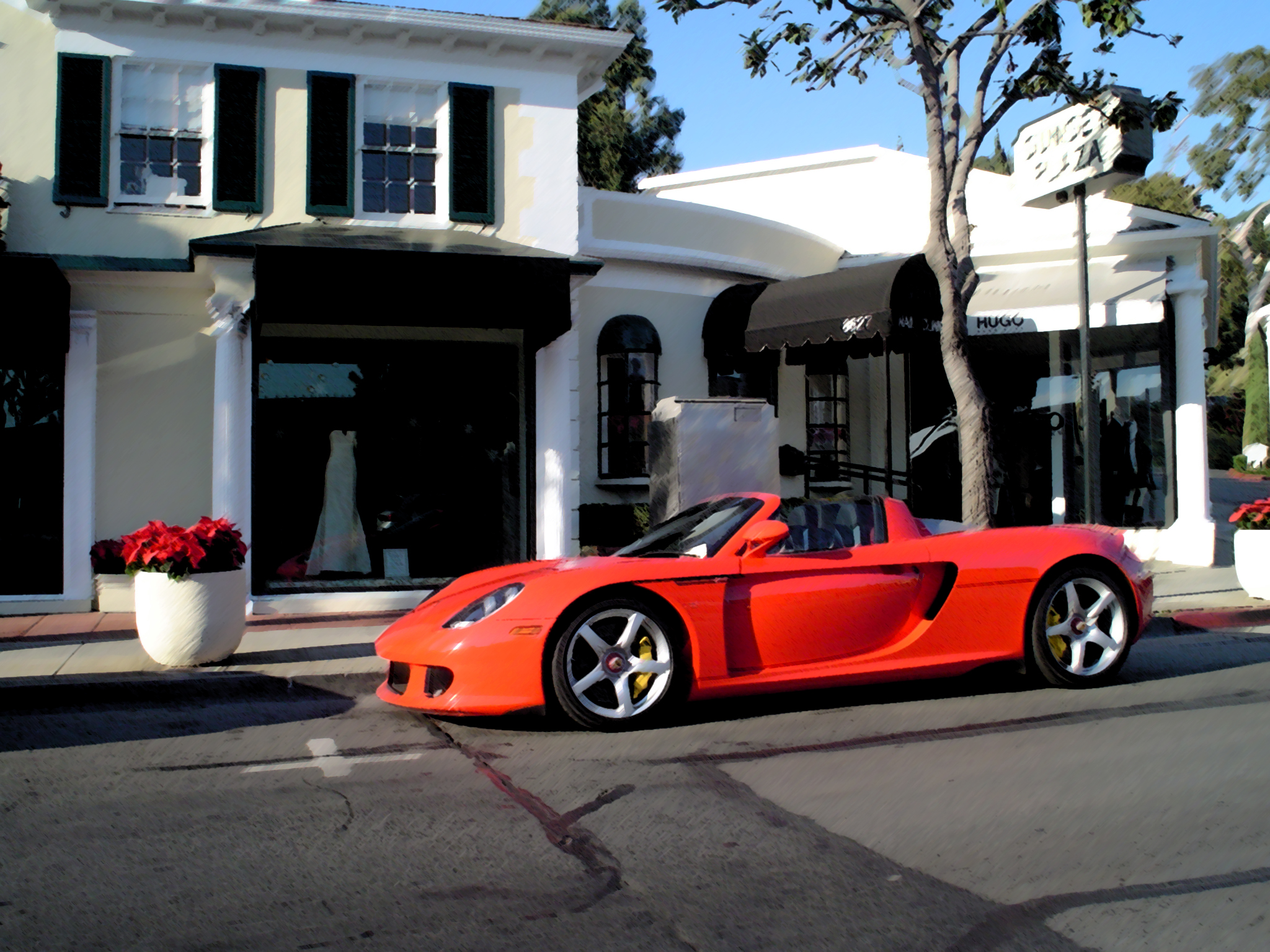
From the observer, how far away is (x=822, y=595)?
585 cm

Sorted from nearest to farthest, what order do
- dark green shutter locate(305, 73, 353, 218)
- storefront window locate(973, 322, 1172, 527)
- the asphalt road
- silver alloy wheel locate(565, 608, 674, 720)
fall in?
the asphalt road < silver alloy wheel locate(565, 608, 674, 720) < dark green shutter locate(305, 73, 353, 218) < storefront window locate(973, 322, 1172, 527)

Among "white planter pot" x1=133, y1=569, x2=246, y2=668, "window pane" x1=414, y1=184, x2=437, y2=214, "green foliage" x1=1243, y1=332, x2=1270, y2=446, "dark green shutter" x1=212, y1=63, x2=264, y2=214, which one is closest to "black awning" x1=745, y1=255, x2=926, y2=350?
"window pane" x1=414, y1=184, x2=437, y2=214

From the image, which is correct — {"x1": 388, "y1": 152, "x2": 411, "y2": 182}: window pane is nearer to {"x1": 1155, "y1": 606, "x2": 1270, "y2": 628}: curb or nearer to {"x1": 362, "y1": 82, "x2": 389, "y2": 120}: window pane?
{"x1": 362, "y1": 82, "x2": 389, "y2": 120}: window pane

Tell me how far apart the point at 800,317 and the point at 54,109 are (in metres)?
7.86

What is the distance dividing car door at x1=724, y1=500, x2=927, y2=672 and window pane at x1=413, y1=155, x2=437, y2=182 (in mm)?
6921

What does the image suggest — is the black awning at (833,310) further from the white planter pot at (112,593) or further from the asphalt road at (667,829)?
the white planter pot at (112,593)

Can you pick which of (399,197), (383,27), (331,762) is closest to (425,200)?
(399,197)

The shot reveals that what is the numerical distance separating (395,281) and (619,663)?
218 inches

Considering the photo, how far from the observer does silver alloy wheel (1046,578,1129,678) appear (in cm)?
638

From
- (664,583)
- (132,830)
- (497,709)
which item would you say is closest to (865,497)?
(664,583)

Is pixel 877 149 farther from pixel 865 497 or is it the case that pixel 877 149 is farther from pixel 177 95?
pixel 865 497

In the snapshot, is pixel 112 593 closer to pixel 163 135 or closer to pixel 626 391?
pixel 163 135

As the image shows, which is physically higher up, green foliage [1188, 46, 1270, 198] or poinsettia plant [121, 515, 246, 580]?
green foliage [1188, 46, 1270, 198]

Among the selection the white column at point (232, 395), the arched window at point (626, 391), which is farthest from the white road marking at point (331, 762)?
the arched window at point (626, 391)
